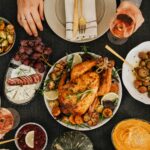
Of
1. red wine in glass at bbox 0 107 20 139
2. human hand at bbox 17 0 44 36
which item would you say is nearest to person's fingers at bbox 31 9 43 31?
human hand at bbox 17 0 44 36

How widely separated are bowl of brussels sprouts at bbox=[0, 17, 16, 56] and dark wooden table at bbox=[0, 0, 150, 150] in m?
0.04

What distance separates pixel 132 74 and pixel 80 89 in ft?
0.68

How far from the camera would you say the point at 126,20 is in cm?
182

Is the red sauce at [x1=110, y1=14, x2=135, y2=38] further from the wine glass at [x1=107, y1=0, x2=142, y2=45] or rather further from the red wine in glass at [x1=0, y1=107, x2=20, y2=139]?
the red wine in glass at [x1=0, y1=107, x2=20, y2=139]

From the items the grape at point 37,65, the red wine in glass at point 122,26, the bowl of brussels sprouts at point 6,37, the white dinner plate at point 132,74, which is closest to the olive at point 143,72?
the white dinner plate at point 132,74

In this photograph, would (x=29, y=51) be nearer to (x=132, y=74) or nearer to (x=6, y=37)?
(x=6, y=37)

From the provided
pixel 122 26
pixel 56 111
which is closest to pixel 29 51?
pixel 56 111

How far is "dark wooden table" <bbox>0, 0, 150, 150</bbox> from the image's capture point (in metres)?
1.91

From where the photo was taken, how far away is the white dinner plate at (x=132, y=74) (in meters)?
1.87

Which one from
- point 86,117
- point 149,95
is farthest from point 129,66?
point 86,117

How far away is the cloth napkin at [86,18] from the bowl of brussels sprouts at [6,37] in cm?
20

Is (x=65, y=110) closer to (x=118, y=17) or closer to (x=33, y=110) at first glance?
(x=33, y=110)

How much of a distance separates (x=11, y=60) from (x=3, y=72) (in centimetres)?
6

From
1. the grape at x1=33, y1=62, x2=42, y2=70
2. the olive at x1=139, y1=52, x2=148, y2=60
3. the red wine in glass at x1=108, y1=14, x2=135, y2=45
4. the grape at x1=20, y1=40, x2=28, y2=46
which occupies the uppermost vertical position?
the red wine in glass at x1=108, y1=14, x2=135, y2=45
